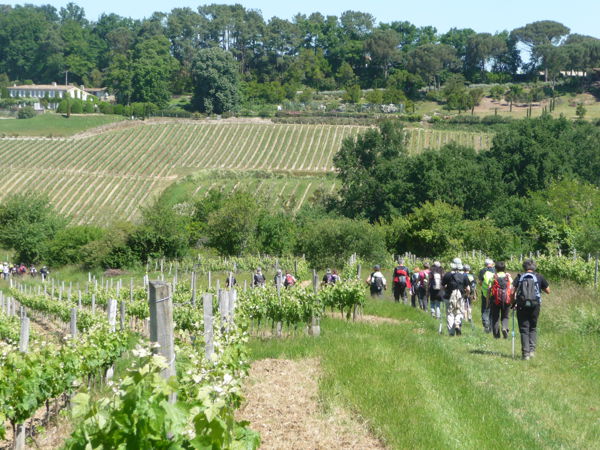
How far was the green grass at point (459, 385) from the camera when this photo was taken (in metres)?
8.59

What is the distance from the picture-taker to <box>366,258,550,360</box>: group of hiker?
1252cm

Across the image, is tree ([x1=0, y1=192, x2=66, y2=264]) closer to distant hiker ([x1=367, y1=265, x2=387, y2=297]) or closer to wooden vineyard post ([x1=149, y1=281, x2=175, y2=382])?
distant hiker ([x1=367, y1=265, x2=387, y2=297])

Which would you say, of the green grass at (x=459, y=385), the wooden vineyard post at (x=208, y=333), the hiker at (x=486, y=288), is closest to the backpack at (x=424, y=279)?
the hiker at (x=486, y=288)

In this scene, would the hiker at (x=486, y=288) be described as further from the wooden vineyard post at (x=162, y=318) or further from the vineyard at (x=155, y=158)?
the vineyard at (x=155, y=158)

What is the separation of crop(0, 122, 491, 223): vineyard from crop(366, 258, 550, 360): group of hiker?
49.6 metres

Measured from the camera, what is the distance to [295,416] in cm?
913

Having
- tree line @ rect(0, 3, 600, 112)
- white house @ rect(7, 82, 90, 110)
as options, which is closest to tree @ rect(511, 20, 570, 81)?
tree line @ rect(0, 3, 600, 112)

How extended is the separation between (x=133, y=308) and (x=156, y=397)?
19.7 metres

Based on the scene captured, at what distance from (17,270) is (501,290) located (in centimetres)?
4727

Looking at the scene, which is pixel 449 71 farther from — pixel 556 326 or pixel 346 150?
pixel 556 326

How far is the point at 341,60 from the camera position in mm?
183500

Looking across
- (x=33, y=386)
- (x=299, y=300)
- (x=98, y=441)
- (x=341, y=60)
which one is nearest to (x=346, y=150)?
(x=299, y=300)

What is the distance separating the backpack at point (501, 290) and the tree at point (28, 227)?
161ft

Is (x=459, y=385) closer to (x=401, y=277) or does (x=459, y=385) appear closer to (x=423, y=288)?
(x=423, y=288)
